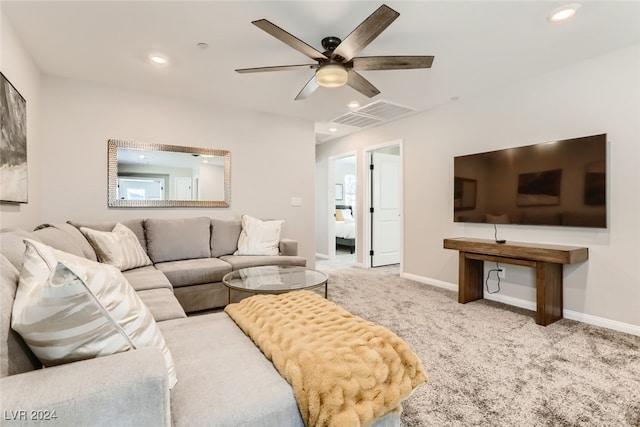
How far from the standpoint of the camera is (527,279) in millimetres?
3234

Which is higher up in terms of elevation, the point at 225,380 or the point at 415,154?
the point at 415,154

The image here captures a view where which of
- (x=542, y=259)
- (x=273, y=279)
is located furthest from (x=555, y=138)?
(x=273, y=279)

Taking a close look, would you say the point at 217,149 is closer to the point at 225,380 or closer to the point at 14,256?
the point at 14,256

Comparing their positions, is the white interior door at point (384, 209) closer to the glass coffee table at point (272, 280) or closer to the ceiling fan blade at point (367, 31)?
the glass coffee table at point (272, 280)

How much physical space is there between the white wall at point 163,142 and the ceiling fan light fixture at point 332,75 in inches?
83.5

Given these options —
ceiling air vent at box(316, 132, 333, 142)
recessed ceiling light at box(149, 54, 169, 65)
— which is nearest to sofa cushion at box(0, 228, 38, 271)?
recessed ceiling light at box(149, 54, 169, 65)

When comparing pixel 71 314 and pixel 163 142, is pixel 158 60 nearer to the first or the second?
pixel 163 142

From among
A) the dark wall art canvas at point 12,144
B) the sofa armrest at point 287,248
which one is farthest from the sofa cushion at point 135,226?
the sofa armrest at point 287,248

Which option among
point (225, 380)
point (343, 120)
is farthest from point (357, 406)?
point (343, 120)

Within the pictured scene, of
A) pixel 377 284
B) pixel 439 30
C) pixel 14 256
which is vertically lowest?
pixel 377 284

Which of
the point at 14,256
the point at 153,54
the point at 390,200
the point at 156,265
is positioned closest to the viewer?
the point at 14,256

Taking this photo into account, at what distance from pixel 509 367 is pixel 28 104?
4194 millimetres

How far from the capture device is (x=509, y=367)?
2002 millimetres

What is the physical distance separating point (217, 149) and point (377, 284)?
2.78 meters
